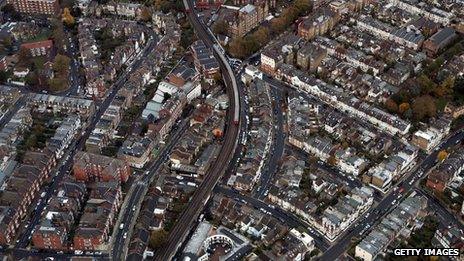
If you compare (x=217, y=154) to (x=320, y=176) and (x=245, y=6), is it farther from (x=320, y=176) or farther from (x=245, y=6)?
(x=245, y=6)

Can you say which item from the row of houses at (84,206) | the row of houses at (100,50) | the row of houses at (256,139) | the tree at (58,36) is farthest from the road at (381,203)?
the tree at (58,36)

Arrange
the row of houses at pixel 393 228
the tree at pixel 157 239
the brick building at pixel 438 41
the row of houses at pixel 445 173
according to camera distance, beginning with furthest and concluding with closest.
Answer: the brick building at pixel 438 41
the row of houses at pixel 445 173
the tree at pixel 157 239
the row of houses at pixel 393 228

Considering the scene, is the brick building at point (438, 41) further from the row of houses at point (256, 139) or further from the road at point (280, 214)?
the road at point (280, 214)

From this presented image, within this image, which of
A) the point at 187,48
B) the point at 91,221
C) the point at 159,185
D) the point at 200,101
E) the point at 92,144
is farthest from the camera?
the point at 187,48

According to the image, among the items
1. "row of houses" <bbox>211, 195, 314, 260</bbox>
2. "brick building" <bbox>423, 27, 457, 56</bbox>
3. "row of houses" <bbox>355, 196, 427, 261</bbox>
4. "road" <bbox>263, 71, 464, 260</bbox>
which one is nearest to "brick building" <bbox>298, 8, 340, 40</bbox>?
"brick building" <bbox>423, 27, 457, 56</bbox>

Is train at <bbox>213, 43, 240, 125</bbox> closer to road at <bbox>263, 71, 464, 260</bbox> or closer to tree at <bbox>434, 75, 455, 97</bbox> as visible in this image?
road at <bbox>263, 71, 464, 260</bbox>

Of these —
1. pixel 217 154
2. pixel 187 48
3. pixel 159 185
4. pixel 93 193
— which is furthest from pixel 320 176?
pixel 187 48
